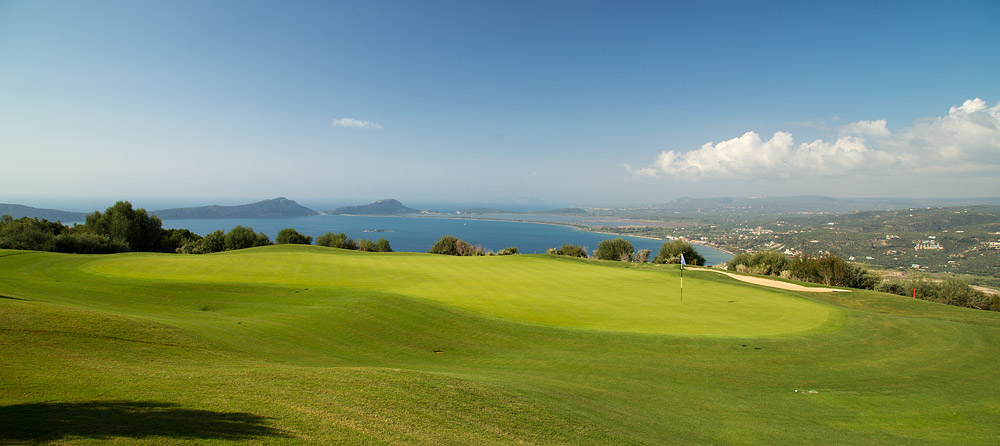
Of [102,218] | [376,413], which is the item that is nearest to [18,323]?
[376,413]

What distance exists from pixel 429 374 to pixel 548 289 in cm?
1265

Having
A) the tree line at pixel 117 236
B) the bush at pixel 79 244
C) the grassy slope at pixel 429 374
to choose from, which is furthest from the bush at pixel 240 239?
the grassy slope at pixel 429 374

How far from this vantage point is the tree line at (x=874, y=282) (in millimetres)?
28781

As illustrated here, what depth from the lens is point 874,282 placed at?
33.8 metres

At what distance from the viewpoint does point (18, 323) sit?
22.5 ft

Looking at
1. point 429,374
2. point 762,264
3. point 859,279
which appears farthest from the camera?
point 762,264

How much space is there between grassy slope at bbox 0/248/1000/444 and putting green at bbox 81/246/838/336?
1.03m

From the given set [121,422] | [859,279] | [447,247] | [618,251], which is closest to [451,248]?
[447,247]

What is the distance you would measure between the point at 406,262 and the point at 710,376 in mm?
20659

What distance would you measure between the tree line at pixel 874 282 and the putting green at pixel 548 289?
15737mm

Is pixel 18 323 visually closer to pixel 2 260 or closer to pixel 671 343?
pixel 671 343

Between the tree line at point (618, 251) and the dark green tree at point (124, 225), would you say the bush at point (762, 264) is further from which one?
the dark green tree at point (124, 225)

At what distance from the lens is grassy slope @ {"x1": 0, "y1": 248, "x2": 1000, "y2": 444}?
4.48 meters

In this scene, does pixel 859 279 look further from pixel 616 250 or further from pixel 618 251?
pixel 616 250
